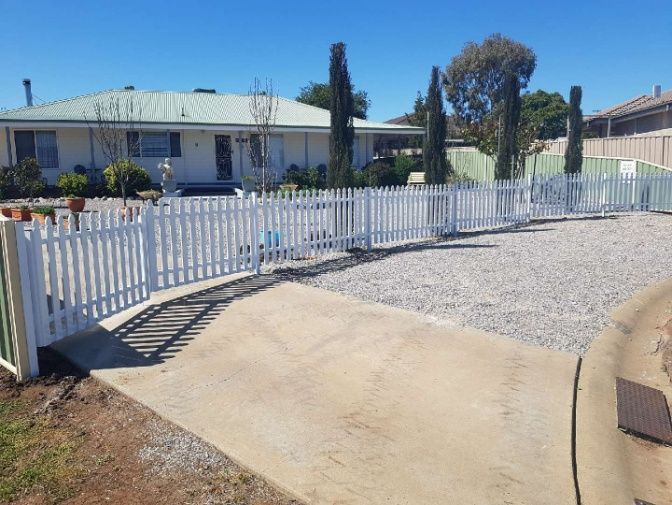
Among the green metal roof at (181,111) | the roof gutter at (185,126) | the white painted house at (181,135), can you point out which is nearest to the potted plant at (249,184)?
the white painted house at (181,135)

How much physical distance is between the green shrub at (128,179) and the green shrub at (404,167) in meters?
11.8

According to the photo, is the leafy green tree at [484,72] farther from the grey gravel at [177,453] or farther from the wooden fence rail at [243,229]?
the grey gravel at [177,453]

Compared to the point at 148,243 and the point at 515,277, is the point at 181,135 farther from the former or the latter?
the point at 515,277

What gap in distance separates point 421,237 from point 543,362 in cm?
748

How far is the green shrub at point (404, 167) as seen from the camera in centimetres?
2791

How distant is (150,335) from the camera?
6.19 m

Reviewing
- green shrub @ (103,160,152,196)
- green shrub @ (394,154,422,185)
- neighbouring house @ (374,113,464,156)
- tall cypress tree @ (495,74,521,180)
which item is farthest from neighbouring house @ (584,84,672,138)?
green shrub @ (103,160,152,196)

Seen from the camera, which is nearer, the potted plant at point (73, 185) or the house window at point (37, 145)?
the potted plant at point (73, 185)

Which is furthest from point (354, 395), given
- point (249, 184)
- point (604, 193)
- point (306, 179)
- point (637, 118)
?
point (637, 118)

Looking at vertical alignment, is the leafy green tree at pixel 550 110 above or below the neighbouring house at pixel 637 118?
above

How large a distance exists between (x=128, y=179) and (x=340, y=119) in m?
11.3

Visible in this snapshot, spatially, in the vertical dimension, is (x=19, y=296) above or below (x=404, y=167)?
below

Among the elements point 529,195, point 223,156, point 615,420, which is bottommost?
point 615,420

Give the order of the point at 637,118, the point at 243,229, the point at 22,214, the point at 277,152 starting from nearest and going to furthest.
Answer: the point at 243,229 < the point at 22,214 < the point at 277,152 < the point at 637,118
